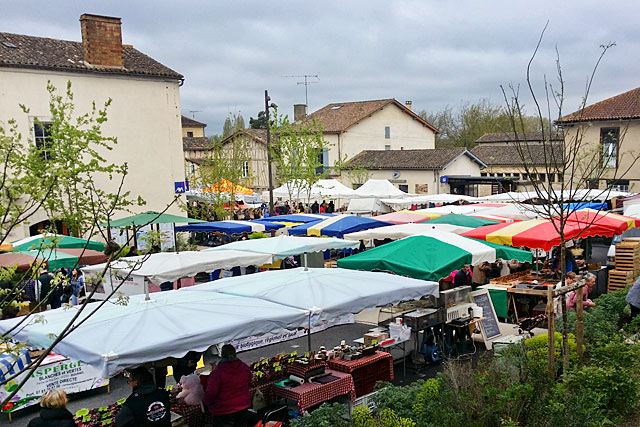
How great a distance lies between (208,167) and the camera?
107ft

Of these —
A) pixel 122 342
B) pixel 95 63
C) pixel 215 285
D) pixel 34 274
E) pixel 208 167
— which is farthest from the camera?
pixel 208 167

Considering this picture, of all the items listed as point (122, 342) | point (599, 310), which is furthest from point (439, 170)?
point (122, 342)

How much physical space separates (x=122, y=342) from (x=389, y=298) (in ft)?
12.6

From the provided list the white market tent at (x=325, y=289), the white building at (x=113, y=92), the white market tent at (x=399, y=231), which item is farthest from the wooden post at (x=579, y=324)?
the white building at (x=113, y=92)

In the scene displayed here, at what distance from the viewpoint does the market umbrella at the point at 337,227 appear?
16.5m

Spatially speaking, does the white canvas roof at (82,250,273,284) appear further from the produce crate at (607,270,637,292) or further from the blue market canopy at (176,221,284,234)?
the produce crate at (607,270,637,292)

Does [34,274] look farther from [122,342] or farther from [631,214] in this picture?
[631,214]

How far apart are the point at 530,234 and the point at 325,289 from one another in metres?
6.04

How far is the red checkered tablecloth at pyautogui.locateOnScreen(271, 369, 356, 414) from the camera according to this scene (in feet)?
24.3

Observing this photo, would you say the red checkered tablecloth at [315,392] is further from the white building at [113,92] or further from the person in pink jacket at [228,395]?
the white building at [113,92]

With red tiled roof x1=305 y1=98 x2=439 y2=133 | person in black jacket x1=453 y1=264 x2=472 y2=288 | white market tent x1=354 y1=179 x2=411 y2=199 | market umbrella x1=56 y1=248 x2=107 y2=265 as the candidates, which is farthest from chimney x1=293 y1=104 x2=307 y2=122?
person in black jacket x1=453 y1=264 x2=472 y2=288

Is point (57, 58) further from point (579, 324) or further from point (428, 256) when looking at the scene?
point (579, 324)

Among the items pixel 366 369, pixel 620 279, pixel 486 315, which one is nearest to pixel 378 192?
pixel 620 279

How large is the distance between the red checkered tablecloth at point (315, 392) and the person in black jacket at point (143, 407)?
5.54ft
